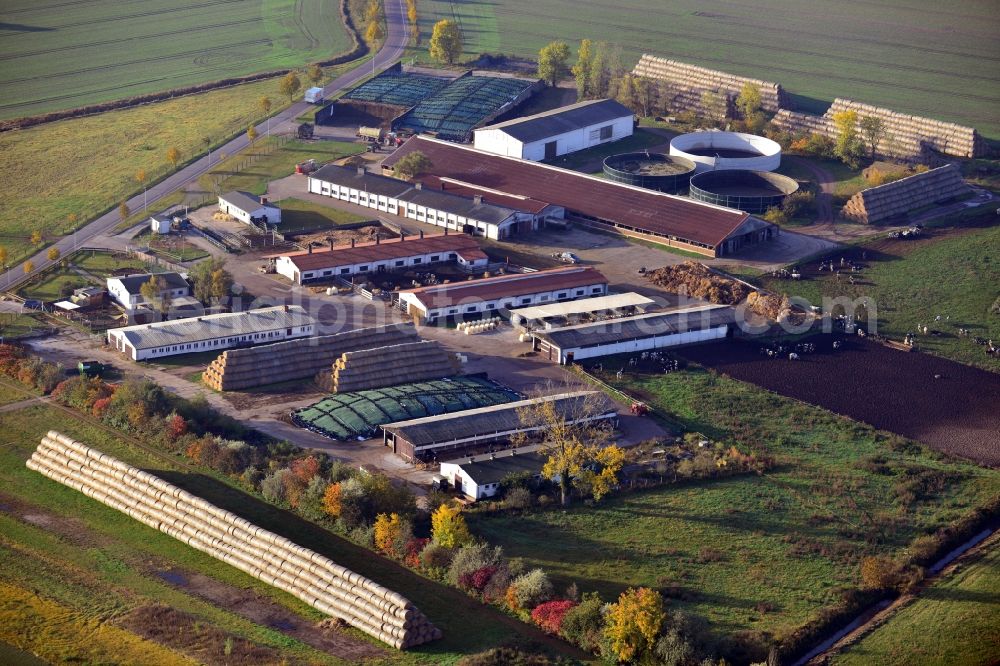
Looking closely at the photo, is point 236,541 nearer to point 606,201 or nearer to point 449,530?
point 449,530

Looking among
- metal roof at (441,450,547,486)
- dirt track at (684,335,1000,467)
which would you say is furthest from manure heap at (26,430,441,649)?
dirt track at (684,335,1000,467)

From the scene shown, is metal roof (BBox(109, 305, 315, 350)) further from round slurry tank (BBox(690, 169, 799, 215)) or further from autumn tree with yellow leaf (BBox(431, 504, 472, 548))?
round slurry tank (BBox(690, 169, 799, 215))

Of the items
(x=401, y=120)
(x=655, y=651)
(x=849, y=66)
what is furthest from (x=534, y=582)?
(x=849, y=66)

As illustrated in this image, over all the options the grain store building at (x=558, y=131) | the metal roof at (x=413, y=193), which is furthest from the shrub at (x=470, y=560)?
the grain store building at (x=558, y=131)

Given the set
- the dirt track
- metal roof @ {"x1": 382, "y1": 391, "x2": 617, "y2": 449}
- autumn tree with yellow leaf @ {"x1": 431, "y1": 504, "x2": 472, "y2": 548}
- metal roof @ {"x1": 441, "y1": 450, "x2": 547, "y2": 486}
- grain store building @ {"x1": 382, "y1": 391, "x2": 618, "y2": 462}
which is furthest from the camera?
the dirt track

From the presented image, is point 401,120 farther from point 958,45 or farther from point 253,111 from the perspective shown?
point 958,45

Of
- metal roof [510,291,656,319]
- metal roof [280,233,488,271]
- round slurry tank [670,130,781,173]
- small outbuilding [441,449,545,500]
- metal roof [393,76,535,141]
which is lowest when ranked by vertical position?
small outbuilding [441,449,545,500]

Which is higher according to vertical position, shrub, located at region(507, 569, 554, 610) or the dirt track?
shrub, located at region(507, 569, 554, 610)

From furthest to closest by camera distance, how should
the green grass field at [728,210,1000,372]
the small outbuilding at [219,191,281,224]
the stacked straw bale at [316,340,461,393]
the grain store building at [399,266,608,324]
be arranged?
1. the small outbuilding at [219,191,281,224]
2. the grain store building at [399,266,608,324]
3. the green grass field at [728,210,1000,372]
4. the stacked straw bale at [316,340,461,393]
